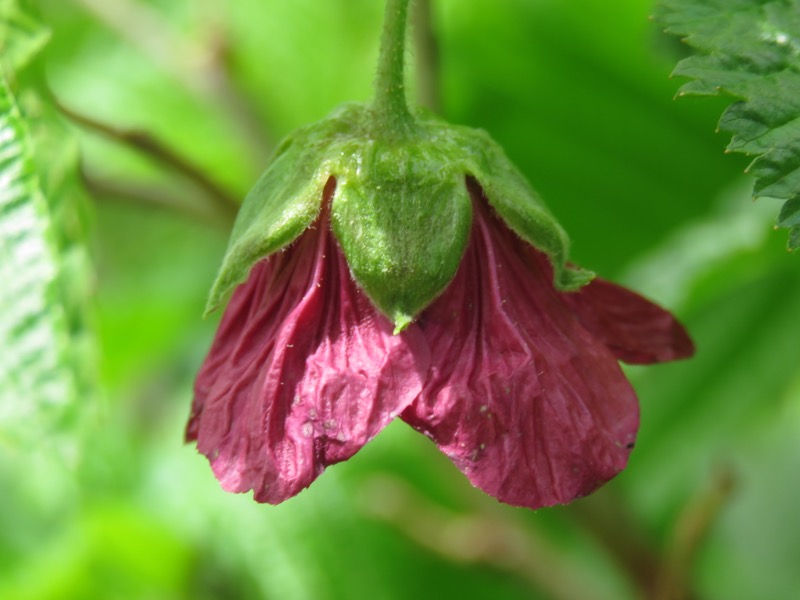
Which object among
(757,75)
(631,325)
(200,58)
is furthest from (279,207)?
(200,58)

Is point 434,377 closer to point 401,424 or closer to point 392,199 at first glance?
point 392,199

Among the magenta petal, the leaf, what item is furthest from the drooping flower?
the leaf

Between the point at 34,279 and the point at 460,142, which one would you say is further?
the point at 34,279

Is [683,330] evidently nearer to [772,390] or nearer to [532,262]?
[532,262]

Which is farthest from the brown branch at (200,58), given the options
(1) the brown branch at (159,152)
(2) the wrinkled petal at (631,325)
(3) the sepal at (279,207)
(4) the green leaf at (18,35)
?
(2) the wrinkled petal at (631,325)

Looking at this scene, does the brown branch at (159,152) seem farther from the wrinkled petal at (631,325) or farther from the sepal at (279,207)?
the wrinkled petal at (631,325)

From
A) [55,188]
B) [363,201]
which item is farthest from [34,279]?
[363,201]
